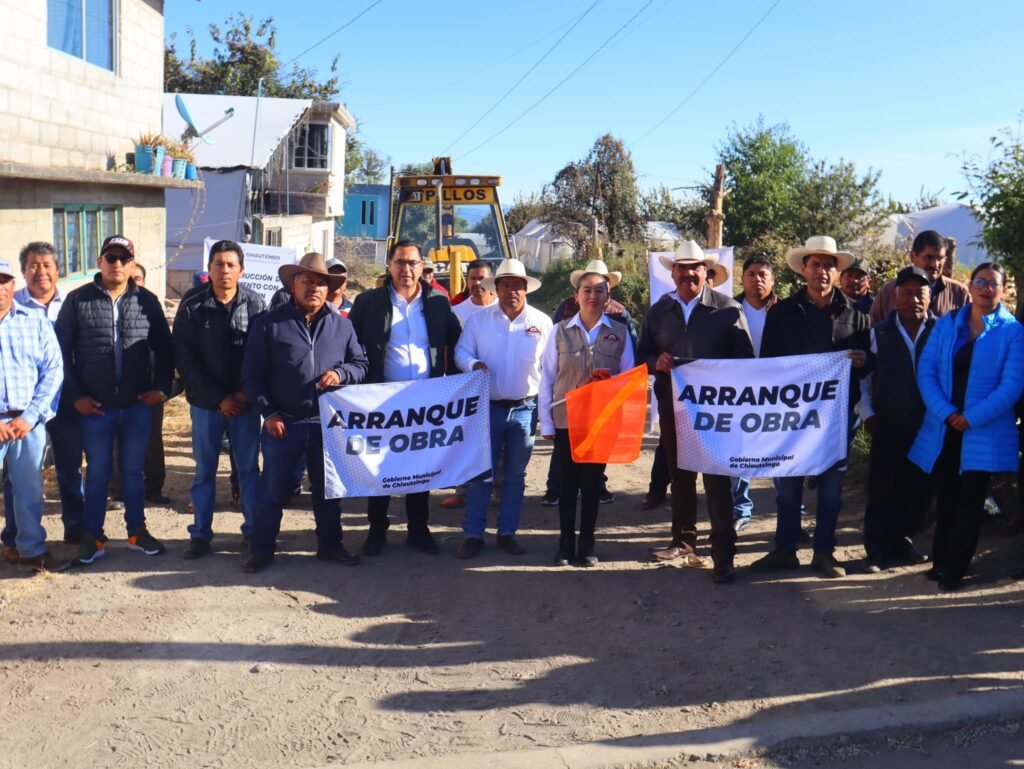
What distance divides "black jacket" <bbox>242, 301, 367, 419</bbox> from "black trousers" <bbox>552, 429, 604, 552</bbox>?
159 cm

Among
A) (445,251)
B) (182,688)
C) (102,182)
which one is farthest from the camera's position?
(445,251)

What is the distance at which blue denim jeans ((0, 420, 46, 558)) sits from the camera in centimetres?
646

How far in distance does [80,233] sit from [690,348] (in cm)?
827

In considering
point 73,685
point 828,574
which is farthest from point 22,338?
point 828,574

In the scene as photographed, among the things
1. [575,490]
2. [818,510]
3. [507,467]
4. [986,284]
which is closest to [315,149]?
[507,467]

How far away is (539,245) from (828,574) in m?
35.6

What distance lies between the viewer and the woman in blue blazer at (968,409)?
6074mm

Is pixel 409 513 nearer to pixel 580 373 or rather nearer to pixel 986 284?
pixel 580 373

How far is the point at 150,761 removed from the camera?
4379mm

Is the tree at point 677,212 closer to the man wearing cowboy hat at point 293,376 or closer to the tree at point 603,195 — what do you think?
the tree at point 603,195

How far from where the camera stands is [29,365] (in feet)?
21.0

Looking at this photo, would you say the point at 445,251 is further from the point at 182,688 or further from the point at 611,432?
the point at 182,688

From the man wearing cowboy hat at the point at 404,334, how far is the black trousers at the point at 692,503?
170 cm

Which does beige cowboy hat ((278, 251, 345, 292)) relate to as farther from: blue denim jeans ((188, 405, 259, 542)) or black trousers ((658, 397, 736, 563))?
black trousers ((658, 397, 736, 563))
